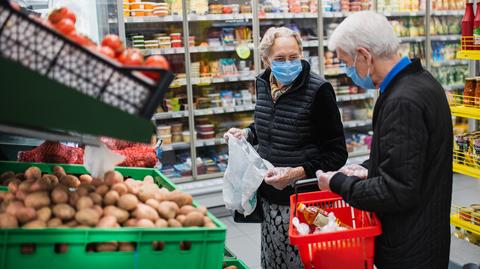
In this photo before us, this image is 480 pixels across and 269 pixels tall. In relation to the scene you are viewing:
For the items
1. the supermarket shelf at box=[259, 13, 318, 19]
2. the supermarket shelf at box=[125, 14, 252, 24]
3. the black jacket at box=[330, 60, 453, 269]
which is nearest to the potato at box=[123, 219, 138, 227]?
the black jacket at box=[330, 60, 453, 269]

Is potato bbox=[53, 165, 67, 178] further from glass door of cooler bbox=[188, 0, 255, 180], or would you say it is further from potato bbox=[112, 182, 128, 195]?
glass door of cooler bbox=[188, 0, 255, 180]

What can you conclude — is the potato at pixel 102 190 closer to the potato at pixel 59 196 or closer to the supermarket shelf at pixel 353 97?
the potato at pixel 59 196

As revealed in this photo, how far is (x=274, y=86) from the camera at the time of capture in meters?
2.77

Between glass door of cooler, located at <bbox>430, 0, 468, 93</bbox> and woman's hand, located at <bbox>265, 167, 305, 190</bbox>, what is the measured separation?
4872 mm

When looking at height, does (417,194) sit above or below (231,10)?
below

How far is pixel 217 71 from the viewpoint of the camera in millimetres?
5695

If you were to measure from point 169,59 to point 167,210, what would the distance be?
13.7 ft

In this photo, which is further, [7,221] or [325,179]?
[325,179]

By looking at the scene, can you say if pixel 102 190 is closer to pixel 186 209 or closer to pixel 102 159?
pixel 102 159

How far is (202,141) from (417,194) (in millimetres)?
3907

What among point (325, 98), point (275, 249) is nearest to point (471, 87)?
point (325, 98)

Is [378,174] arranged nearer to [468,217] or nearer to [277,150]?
[277,150]

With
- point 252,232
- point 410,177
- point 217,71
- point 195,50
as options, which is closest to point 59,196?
point 410,177

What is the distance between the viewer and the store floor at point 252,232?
427 centimetres
